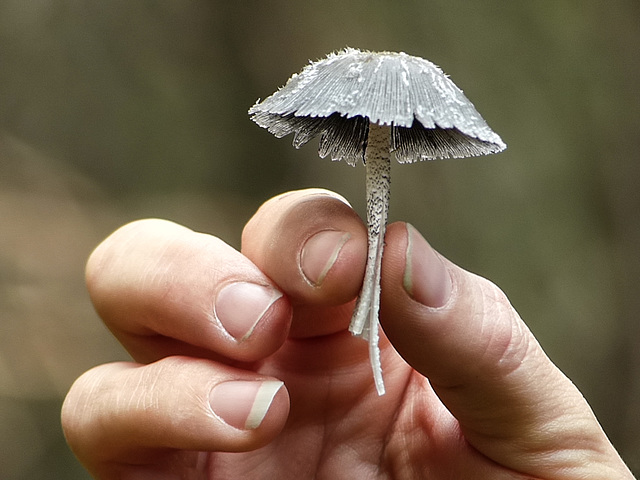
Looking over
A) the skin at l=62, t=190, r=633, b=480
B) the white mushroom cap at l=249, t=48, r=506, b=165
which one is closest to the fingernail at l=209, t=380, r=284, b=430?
the skin at l=62, t=190, r=633, b=480

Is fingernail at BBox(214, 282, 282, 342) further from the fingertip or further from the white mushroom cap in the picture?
the white mushroom cap

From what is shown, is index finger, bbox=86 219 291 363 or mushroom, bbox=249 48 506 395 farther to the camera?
index finger, bbox=86 219 291 363

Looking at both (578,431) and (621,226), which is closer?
(578,431)

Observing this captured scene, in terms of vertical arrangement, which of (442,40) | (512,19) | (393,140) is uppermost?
(512,19)

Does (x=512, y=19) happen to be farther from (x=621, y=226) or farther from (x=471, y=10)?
(x=621, y=226)

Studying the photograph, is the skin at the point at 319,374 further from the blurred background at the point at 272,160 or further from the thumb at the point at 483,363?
the blurred background at the point at 272,160

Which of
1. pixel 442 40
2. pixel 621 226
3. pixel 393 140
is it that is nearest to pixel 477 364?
pixel 393 140

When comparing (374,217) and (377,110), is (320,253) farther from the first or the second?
(377,110)

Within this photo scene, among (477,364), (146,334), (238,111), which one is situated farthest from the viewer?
(238,111)
